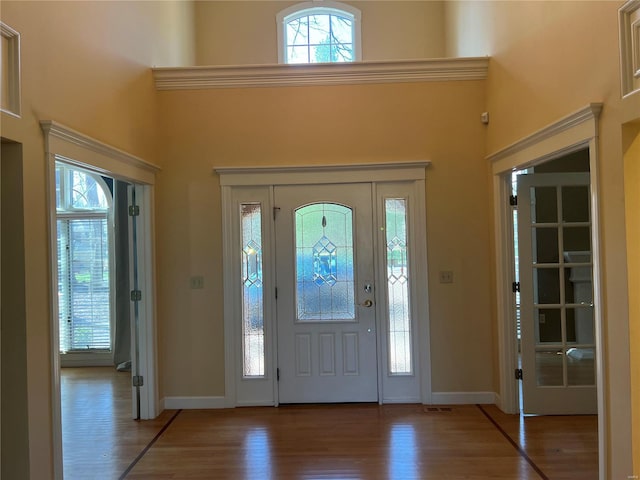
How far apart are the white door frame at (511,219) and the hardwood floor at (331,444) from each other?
1.45 ft

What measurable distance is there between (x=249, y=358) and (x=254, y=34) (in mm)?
4083

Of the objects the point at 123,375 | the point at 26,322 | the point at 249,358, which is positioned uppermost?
the point at 26,322

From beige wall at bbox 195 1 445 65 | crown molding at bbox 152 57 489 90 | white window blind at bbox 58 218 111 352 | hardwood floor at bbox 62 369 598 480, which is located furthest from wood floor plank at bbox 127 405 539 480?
beige wall at bbox 195 1 445 65

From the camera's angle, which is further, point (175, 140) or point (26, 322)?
point (175, 140)

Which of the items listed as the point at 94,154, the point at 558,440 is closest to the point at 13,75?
the point at 94,154

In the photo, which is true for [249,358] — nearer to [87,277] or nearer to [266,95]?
[266,95]

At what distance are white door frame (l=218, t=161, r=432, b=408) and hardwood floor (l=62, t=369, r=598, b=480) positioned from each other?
291 millimetres

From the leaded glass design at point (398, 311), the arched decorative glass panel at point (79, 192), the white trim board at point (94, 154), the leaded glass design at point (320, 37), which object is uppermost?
the leaded glass design at point (320, 37)

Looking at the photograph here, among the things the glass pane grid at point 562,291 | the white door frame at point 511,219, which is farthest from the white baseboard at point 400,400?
the glass pane grid at point 562,291

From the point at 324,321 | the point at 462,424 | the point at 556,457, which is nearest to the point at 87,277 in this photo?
the point at 324,321

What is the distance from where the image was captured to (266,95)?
4250 mm

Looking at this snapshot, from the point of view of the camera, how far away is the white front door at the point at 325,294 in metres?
4.25

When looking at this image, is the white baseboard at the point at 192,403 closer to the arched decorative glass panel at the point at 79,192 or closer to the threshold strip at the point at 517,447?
the threshold strip at the point at 517,447

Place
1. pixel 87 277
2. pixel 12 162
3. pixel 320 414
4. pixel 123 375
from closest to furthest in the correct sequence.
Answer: pixel 12 162, pixel 320 414, pixel 123 375, pixel 87 277
